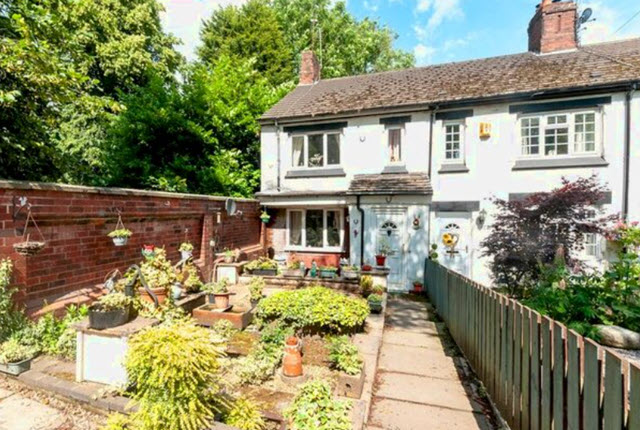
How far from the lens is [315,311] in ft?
16.9

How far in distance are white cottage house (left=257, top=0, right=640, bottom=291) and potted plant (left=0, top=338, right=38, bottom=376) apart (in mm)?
8666

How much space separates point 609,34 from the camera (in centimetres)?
1182

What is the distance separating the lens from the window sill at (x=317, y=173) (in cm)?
1153

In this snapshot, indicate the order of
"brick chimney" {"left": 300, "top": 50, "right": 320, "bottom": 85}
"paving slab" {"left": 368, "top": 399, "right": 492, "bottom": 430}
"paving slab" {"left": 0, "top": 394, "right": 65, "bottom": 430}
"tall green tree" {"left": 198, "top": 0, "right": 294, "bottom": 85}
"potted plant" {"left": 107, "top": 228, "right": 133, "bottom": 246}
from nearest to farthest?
"paving slab" {"left": 0, "top": 394, "right": 65, "bottom": 430}
"paving slab" {"left": 368, "top": 399, "right": 492, "bottom": 430}
"potted plant" {"left": 107, "top": 228, "right": 133, "bottom": 246}
"brick chimney" {"left": 300, "top": 50, "right": 320, "bottom": 85}
"tall green tree" {"left": 198, "top": 0, "right": 294, "bottom": 85}

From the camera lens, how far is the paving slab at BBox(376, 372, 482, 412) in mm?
3709

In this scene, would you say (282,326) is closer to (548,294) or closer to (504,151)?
(548,294)

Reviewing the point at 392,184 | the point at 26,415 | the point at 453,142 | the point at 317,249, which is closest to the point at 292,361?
the point at 26,415

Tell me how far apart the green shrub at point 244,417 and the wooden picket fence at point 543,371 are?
92.1 inches

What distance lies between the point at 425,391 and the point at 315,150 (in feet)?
31.0

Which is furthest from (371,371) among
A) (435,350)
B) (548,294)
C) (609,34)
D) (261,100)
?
(609,34)

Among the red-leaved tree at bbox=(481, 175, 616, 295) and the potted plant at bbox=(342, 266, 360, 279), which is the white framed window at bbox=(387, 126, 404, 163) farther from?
the potted plant at bbox=(342, 266, 360, 279)

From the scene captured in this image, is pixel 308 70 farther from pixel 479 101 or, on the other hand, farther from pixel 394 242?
pixel 394 242

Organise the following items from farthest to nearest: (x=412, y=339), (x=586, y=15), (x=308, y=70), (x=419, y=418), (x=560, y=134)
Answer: (x=308, y=70) < (x=586, y=15) < (x=560, y=134) < (x=412, y=339) < (x=419, y=418)

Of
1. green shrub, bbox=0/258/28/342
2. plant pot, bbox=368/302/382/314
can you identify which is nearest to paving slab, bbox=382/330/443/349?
plant pot, bbox=368/302/382/314
